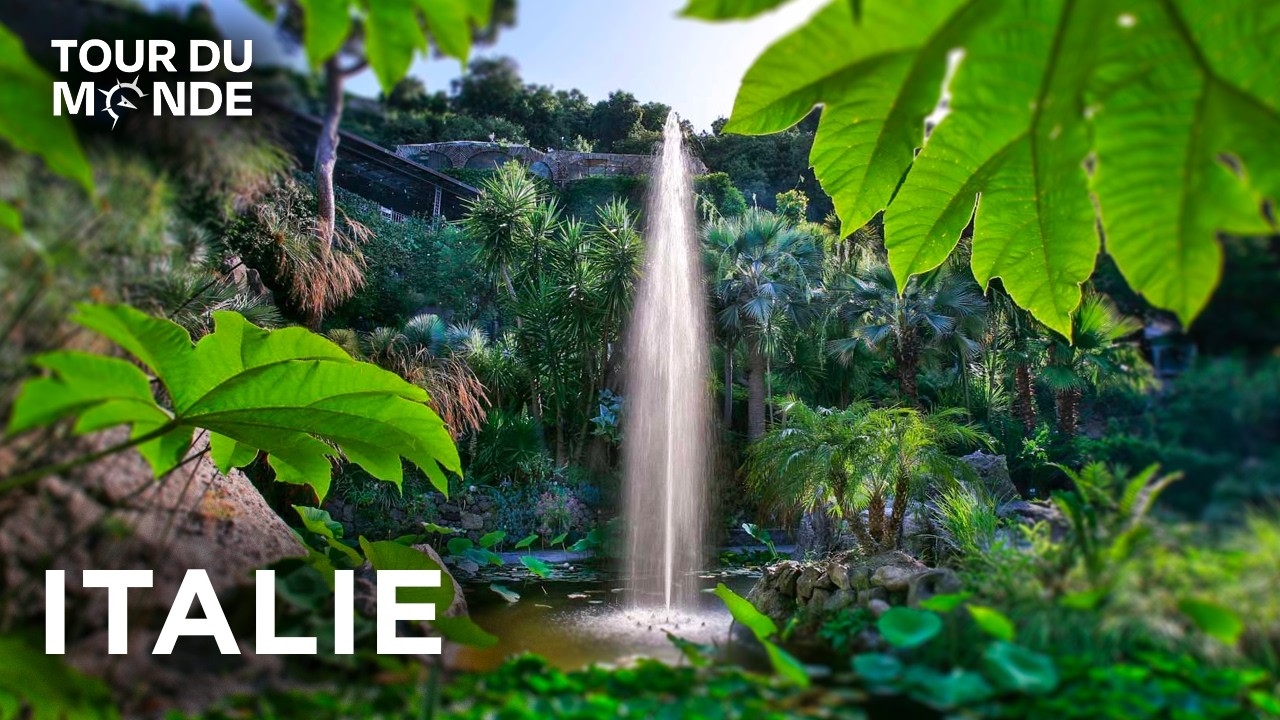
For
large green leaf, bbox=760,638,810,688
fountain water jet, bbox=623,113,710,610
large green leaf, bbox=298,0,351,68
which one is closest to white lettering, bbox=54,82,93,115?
large green leaf, bbox=298,0,351,68

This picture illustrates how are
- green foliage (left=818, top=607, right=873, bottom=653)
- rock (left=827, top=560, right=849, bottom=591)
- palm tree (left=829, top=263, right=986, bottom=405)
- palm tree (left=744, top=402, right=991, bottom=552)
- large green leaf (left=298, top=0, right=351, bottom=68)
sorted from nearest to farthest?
large green leaf (left=298, top=0, right=351, bottom=68)
green foliage (left=818, top=607, right=873, bottom=653)
rock (left=827, top=560, right=849, bottom=591)
palm tree (left=744, top=402, right=991, bottom=552)
palm tree (left=829, top=263, right=986, bottom=405)

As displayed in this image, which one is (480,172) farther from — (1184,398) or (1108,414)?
(1184,398)

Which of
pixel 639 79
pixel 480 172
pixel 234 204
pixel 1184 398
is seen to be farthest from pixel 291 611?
pixel 480 172

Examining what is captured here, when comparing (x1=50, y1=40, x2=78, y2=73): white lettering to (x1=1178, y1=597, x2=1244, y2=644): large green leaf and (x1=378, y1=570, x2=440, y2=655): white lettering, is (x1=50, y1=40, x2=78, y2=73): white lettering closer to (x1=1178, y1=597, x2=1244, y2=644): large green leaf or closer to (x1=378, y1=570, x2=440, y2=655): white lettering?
(x1=378, y1=570, x2=440, y2=655): white lettering

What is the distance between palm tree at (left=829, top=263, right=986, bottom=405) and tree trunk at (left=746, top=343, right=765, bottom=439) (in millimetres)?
563

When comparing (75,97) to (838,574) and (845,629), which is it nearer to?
(845,629)

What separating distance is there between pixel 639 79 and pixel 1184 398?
222 centimetres

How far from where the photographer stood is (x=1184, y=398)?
72.3 inches

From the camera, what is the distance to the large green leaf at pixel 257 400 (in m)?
1.80

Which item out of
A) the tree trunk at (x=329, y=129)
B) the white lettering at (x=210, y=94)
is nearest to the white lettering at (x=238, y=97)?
the white lettering at (x=210, y=94)

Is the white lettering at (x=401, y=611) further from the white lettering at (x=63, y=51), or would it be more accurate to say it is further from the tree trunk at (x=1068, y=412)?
the tree trunk at (x=1068, y=412)

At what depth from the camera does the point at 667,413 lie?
6.08 m

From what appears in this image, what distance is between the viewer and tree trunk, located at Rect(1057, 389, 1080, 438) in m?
3.70

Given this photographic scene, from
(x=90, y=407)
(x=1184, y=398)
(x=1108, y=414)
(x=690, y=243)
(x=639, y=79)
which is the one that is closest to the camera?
(x=90, y=407)
